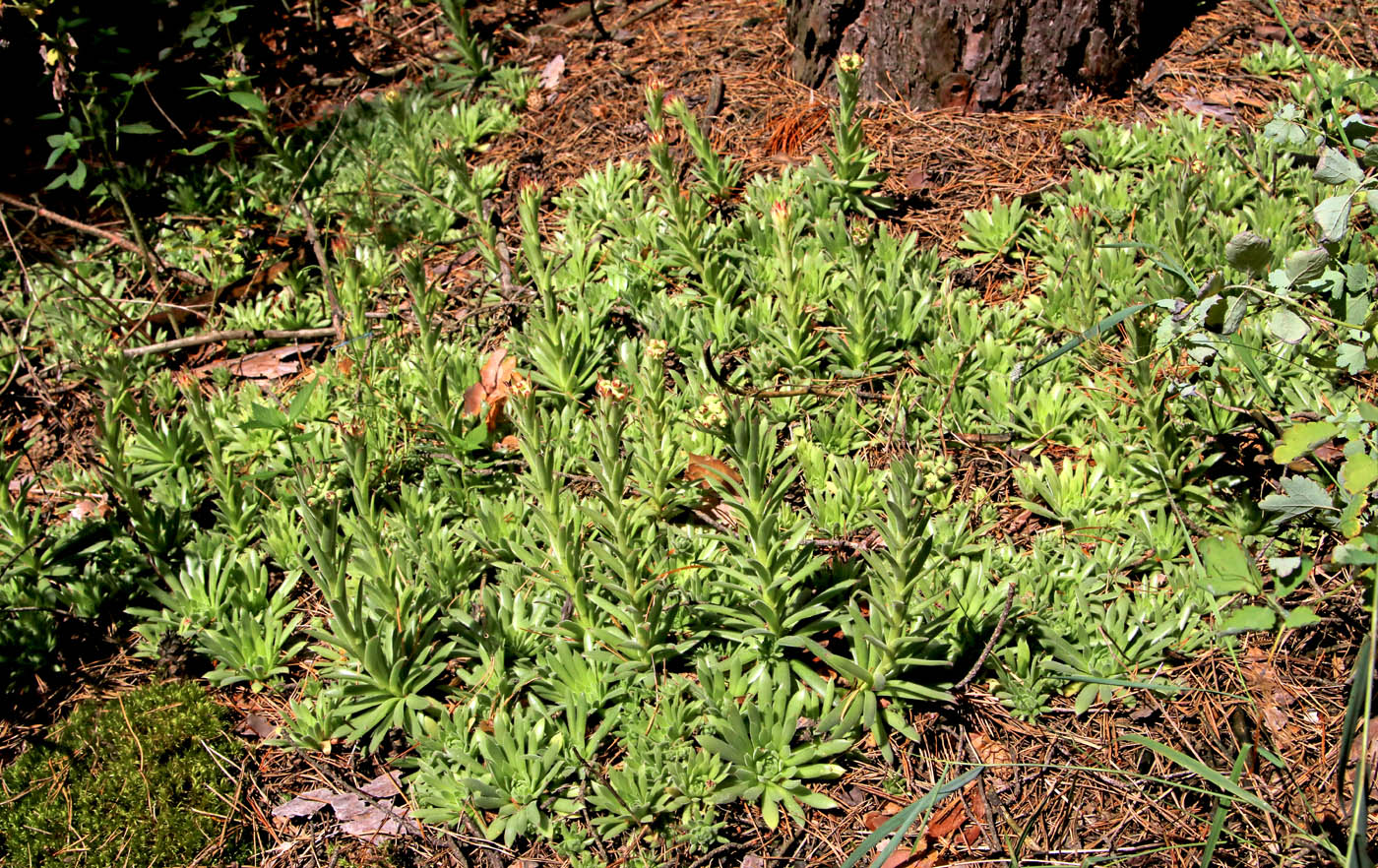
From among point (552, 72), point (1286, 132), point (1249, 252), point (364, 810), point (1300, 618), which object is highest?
point (552, 72)

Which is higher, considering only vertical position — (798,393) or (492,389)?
(492,389)

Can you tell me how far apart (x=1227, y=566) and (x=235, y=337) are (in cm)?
341

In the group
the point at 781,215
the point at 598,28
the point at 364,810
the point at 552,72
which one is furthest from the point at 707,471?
the point at 598,28

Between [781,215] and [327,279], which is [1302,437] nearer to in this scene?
[781,215]

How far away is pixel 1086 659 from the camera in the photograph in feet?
8.31

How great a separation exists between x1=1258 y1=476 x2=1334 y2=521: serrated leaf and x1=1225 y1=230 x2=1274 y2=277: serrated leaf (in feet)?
1.61

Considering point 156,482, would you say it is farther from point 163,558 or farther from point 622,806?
point 622,806

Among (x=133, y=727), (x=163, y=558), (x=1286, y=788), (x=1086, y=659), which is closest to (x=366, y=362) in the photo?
(x=163, y=558)

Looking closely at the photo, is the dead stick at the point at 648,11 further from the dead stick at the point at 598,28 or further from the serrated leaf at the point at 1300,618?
the serrated leaf at the point at 1300,618

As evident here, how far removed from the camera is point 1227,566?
7.41ft

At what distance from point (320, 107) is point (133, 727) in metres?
3.27

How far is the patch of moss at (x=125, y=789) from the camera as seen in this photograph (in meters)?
2.47

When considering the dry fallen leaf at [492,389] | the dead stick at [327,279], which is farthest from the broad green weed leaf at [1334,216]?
the dead stick at [327,279]

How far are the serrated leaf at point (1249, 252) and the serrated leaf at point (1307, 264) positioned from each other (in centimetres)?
5
